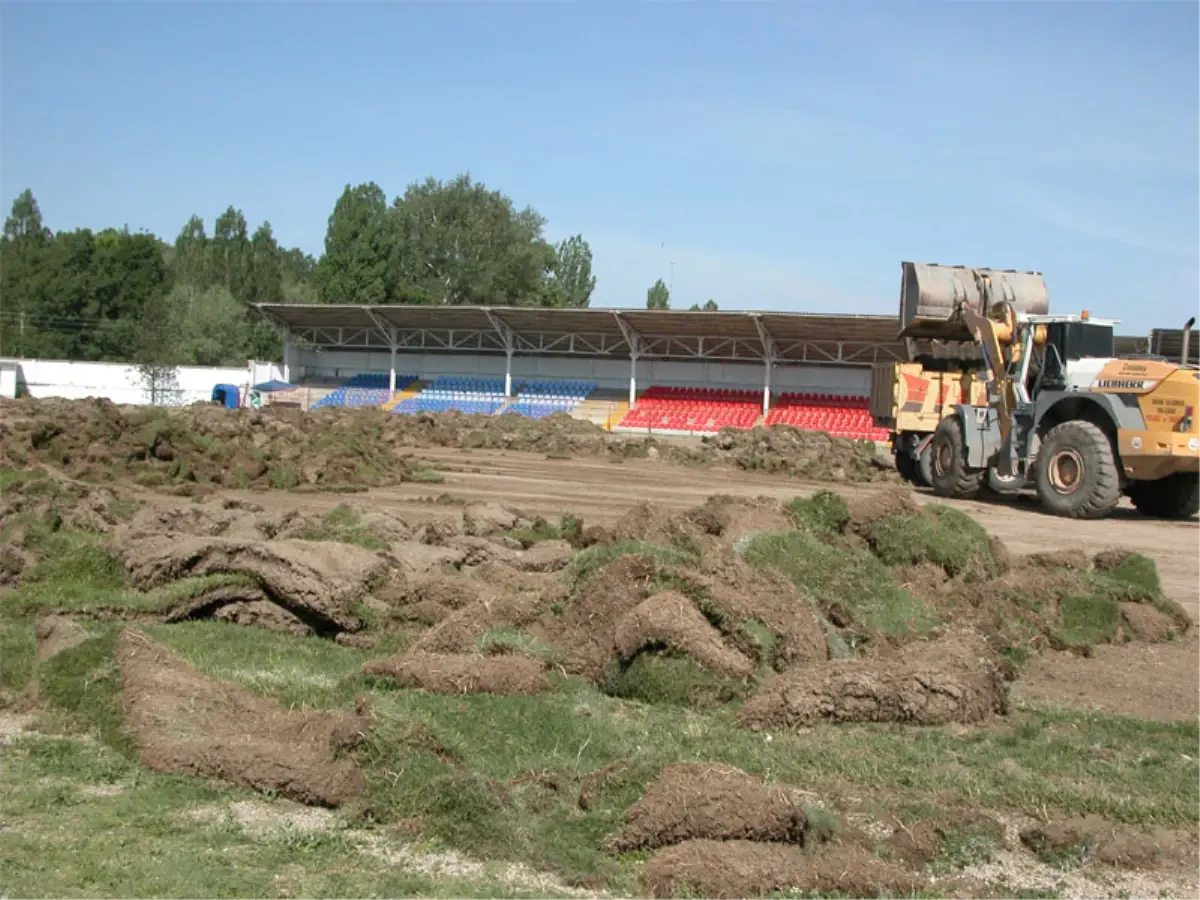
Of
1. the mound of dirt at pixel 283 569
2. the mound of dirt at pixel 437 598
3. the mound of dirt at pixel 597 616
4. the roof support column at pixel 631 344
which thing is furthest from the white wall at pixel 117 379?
the mound of dirt at pixel 597 616

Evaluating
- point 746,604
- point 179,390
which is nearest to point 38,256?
point 179,390

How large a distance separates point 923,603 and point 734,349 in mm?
48621

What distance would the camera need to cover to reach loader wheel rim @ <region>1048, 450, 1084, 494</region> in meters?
20.2

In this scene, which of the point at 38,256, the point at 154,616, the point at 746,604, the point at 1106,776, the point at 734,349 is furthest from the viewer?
the point at 38,256

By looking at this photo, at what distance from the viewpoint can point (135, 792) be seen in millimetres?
5996

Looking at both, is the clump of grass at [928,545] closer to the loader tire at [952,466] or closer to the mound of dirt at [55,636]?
the mound of dirt at [55,636]

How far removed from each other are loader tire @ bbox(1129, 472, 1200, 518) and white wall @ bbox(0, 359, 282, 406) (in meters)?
50.5

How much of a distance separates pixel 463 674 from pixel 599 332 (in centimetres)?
5324

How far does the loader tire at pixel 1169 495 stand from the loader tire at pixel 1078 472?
1.91 m

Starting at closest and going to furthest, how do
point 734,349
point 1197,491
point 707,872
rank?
point 707,872 < point 1197,491 < point 734,349

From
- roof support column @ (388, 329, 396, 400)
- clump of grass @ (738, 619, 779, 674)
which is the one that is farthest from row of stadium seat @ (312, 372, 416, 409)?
clump of grass @ (738, 619, 779, 674)

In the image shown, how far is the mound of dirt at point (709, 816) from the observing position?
17.7ft

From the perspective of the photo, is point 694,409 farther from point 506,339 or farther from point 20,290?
point 20,290

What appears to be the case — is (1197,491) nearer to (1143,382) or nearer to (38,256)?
(1143,382)
